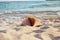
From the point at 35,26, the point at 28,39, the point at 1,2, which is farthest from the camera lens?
the point at 1,2

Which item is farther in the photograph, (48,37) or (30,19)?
(30,19)

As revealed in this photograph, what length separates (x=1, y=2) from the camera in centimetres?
263

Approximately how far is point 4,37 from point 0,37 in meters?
0.02

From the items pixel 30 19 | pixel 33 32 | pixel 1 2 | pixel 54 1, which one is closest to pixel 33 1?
pixel 54 1

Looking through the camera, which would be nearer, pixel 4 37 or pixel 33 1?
pixel 4 37

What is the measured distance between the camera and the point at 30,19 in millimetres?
1158

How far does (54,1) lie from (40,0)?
266 mm

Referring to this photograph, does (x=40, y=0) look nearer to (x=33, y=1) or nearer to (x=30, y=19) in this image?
(x=33, y=1)

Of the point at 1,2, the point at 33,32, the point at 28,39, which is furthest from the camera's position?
the point at 1,2

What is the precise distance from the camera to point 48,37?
82cm

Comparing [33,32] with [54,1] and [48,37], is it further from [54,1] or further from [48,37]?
[54,1]

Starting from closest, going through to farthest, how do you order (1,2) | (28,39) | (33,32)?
(28,39)
(33,32)
(1,2)

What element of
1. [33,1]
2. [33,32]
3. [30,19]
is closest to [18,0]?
[33,1]

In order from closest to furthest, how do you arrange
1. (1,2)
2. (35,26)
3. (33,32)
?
1. (33,32)
2. (35,26)
3. (1,2)
